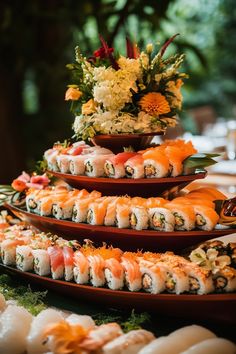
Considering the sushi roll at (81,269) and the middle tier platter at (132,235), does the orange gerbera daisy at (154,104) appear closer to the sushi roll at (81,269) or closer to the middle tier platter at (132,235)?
the middle tier platter at (132,235)

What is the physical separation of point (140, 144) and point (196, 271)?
2.36ft

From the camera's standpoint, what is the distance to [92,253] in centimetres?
260

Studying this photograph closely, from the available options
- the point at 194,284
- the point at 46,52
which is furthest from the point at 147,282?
the point at 46,52

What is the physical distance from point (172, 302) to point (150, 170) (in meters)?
0.57

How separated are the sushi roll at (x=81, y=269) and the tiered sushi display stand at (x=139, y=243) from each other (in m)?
0.03

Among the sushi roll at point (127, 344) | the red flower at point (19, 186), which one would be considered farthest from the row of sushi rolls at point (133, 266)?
the red flower at point (19, 186)

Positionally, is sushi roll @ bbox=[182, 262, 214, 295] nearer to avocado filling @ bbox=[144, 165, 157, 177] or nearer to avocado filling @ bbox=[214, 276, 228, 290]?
avocado filling @ bbox=[214, 276, 228, 290]

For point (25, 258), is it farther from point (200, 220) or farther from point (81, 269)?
point (200, 220)

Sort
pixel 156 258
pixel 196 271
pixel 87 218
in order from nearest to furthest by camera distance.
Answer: pixel 196 271, pixel 156 258, pixel 87 218

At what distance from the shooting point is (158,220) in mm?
Answer: 2521

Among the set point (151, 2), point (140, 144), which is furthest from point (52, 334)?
point (151, 2)

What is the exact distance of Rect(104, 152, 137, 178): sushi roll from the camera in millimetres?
2648

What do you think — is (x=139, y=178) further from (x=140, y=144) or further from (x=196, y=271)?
(x=196, y=271)

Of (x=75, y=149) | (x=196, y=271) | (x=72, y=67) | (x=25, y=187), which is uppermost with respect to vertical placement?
(x=72, y=67)
